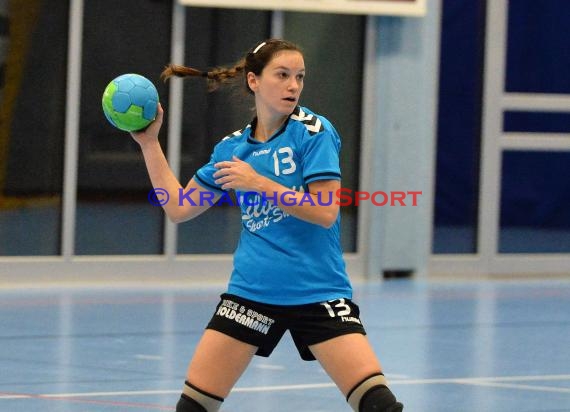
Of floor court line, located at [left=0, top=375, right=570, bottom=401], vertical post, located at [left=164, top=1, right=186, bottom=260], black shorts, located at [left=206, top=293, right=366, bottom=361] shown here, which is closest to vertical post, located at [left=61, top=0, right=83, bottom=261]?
vertical post, located at [left=164, top=1, right=186, bottom=260]

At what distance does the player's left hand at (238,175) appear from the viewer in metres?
4.67

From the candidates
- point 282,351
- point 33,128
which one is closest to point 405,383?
point 282,351

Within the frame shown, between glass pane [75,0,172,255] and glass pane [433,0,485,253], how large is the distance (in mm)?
2921

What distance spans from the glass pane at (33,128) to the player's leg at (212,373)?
6899 mm

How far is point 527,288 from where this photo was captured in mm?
12648

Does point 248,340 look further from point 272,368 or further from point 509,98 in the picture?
point 509,98

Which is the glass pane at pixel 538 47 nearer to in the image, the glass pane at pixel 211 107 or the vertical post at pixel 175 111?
the glass pane at pixel 211 107

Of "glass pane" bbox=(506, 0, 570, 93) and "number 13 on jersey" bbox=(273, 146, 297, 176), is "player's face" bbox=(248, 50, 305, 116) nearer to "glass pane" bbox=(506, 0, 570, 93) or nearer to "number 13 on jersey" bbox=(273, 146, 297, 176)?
"number 13 on jersey" bbox=(273, 146, 297, 176)

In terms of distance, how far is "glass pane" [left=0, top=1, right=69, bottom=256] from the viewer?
11.4 m

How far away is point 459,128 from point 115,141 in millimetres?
3604

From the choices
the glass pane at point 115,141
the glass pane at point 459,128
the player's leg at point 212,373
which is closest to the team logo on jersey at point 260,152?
the player's leg at point 212,373

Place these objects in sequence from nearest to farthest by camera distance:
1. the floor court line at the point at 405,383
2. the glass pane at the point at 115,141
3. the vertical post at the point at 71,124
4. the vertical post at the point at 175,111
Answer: the floor court line at the point at 405,383 < the vertical post at the point at 71,124 < the glass pane at the point at 115,141 < the vertical post at the point at 175,111

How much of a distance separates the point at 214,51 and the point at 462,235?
3227 mm

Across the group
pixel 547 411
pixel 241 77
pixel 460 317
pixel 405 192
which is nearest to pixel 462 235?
pixel 405 192
